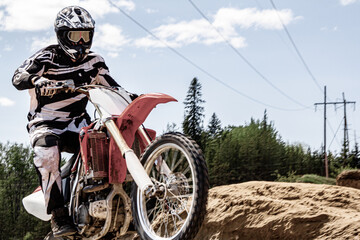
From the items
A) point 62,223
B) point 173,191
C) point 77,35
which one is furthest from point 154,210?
point 77,35

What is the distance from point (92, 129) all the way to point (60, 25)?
127 cm

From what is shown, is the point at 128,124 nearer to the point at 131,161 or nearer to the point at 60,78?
the point at 131,161

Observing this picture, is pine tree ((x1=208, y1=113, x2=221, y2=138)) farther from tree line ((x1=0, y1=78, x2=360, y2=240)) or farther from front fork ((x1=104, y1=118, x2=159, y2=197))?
front fork ((x1=104, y1=118, x2=159, y2=197))

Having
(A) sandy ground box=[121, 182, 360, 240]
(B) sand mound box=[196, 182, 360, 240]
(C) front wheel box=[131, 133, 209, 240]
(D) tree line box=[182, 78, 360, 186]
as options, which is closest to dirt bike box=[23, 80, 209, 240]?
(C) front wheel box=[131, 133, 209, 240]

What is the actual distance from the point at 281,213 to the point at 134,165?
14.3 feet

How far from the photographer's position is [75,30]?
5879 millimetres

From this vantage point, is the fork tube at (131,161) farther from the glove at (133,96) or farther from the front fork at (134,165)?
the glove at (133,96)

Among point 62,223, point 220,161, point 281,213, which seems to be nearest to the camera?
point 62,223

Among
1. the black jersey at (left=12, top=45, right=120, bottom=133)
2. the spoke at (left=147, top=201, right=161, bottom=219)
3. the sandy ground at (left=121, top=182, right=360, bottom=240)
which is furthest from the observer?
the sandy ground at (left=121, top=182, right=360, bottom=240)

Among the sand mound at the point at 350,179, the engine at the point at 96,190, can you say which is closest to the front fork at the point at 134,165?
the engine at the point at 96,190

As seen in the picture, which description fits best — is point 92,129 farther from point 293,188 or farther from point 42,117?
point 293,188

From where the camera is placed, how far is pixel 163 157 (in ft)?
17.1

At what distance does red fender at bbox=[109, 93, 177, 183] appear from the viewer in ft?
16.7

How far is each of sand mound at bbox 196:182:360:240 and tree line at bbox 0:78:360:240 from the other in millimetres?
44097
